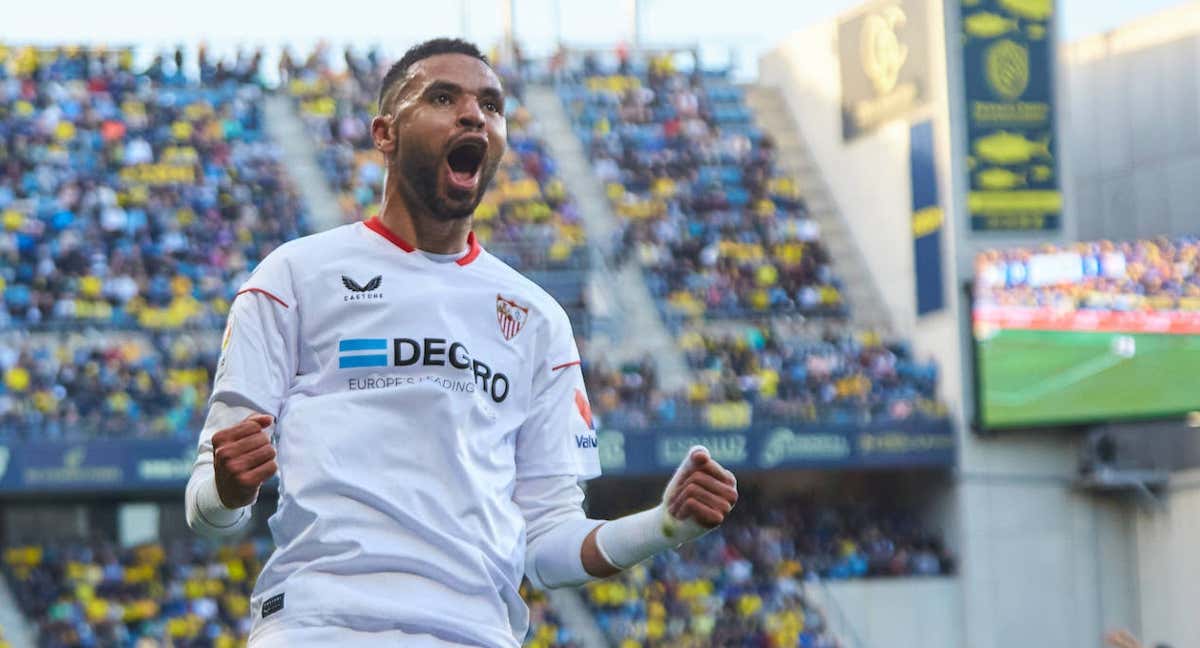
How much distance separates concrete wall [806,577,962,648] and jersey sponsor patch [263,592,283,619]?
76.6ft

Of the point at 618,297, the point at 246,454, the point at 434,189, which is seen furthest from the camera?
the point at 618,297

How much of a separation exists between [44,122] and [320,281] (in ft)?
86.1

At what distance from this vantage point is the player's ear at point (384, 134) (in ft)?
15.3

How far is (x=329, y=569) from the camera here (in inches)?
168

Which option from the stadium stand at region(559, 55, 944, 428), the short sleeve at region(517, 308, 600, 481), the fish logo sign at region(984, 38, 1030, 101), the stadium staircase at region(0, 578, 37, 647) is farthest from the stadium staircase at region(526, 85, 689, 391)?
the short sleeve at region(517, 308, 600, 481)

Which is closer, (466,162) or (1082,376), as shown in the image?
(466,162)

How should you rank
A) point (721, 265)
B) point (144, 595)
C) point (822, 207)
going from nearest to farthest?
point (144, 595), point (721, 265), point (822, 207)

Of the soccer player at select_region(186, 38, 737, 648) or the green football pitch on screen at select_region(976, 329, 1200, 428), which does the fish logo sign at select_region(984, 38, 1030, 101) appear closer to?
the green football pitch on screen at select_region(976, 329, 1200, 428)

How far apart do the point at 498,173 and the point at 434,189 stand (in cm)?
2683

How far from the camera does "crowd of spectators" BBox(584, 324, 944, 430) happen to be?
28141 mm

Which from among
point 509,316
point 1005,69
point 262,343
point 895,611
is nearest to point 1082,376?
point 895,611

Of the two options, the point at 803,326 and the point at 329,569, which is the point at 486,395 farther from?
the point at 803,326

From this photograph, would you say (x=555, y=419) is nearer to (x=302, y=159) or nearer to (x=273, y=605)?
(x=273, y=605)

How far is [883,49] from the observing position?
3206cm
